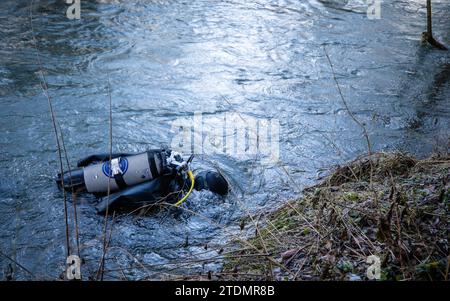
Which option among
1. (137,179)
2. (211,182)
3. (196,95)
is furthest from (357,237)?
(196,95)

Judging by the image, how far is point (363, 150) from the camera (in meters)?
6.48

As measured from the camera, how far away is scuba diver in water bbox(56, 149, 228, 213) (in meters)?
5.02

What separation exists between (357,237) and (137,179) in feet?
7.34

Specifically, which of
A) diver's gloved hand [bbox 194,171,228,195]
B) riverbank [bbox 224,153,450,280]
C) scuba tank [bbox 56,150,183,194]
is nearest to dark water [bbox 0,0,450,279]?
diver's gloved hand [bbox 194,171,228,195]

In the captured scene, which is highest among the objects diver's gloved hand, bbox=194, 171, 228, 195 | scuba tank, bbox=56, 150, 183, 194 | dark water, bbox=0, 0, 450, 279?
scuba tank, bbox=56, 150, 183, 194

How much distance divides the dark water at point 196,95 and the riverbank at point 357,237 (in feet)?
1.70

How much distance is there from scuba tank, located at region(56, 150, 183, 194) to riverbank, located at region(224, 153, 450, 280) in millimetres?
1142

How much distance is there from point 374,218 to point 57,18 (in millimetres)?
8123

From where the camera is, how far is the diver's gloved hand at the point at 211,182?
17.7 ft

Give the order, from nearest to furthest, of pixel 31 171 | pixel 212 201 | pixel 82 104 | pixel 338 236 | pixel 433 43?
pixel 338 236, pixel 212 201, pixel 31 171, pixel 82 104, pixel 433 43

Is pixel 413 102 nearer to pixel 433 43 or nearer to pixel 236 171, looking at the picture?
pixel 433 43

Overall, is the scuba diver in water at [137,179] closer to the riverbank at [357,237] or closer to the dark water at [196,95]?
the dark water at [196,95]

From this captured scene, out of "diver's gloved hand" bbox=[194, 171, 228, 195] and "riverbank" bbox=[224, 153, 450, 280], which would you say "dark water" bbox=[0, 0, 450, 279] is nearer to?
"diver's gloved hand" bbox=[194, 171, 228, 195]
